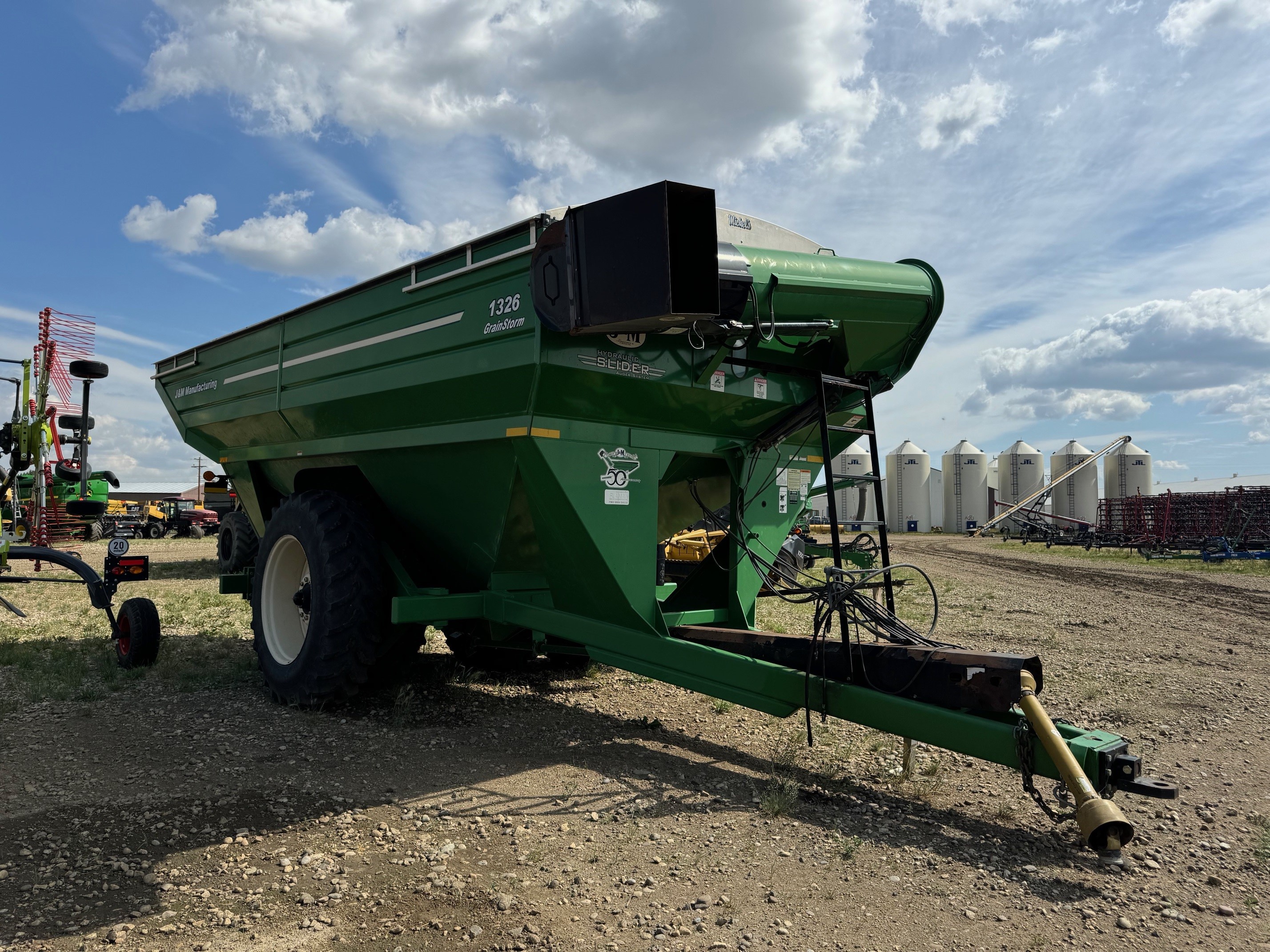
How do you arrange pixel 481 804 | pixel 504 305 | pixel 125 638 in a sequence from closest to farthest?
pixel 481 804 < pixel 504 305 < pixel 125 638

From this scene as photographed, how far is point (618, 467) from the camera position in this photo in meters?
4.52

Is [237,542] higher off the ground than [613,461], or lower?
lower

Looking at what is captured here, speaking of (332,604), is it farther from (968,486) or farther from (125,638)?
(968,486)

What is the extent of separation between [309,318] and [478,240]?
1858 mm

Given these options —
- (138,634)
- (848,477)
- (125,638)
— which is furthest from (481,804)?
(125,638)

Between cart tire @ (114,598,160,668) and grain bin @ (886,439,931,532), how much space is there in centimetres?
4145

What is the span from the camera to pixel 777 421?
528 centimetres

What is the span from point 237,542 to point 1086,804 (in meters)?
11.4

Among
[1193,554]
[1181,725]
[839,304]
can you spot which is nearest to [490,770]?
[839,304]

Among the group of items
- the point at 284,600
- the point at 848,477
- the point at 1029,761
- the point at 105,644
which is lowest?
the point at 105,644

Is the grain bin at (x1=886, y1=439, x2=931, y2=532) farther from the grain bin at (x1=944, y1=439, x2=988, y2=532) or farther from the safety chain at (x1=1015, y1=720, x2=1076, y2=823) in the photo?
the safety chain at (x1=1015, y1=720, x2=1076, y2=823)

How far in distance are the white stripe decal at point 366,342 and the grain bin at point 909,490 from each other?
1629 inches

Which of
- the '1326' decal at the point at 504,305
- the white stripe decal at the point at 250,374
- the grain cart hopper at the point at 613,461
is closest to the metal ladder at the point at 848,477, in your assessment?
the grain cart hopper at the point at 613,461

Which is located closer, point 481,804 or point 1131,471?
point 481,804
